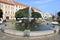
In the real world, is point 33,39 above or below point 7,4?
below

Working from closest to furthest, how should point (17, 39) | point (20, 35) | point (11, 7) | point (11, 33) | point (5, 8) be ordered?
point (17, 39), point (20, 35), point (11, 33), point (5, 8), point (11, 7)

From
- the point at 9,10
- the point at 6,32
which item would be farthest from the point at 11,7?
the point at 6,32

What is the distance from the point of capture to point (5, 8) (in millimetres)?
86062

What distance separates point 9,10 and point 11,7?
3.14m

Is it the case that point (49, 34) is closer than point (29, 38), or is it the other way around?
point (29, 38)

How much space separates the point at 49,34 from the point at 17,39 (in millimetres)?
4543

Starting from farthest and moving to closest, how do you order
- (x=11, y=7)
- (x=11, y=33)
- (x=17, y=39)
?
(x=11, y=7) < (x=11, y=33) < (x=17, y=39)

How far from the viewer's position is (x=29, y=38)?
48.4 ft

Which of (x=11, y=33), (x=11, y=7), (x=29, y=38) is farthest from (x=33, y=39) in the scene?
(x=11, y=7)

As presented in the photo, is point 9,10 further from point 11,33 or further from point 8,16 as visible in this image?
point 11,33

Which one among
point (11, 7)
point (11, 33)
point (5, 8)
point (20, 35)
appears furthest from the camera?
point (11, 7)

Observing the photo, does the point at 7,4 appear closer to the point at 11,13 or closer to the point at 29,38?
the point at 11,13

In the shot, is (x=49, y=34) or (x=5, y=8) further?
(x=5, y=8)

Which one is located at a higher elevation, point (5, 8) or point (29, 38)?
point (5, 8)
